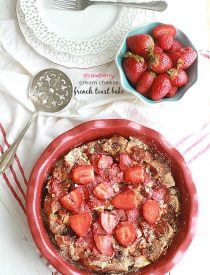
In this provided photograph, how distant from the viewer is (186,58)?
1724mm

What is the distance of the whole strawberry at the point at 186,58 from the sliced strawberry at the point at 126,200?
393mm

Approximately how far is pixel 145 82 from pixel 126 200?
1.12 ft

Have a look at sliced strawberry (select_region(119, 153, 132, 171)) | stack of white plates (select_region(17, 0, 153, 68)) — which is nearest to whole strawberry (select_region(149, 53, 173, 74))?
stack of white plates (select_region(17, 0, 153, 68))

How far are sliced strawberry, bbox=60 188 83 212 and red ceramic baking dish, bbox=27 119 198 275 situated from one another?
0.24 ft

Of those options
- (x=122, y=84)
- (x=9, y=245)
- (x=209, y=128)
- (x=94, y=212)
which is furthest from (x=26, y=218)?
→ (x=209, y=128)

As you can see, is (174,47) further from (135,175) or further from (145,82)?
(135,175)

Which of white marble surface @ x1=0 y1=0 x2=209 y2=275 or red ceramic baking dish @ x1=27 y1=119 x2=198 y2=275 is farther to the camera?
white marble surface @ x1=0 y1=0 x2=209 y2=275

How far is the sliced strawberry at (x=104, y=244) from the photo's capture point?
1.64m

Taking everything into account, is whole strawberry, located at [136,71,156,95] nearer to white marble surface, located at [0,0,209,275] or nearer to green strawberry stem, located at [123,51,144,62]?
green strawberry stem, located at [123,51,144,62]

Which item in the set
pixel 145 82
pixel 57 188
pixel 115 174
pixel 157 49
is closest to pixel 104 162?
pixel 115 174

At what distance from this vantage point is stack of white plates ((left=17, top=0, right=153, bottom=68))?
1.79m

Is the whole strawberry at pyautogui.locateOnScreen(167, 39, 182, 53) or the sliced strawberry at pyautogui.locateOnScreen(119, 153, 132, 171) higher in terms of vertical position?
the whole strawberry at pyautogui.locateOnScreen(167, 39, 182, 53)

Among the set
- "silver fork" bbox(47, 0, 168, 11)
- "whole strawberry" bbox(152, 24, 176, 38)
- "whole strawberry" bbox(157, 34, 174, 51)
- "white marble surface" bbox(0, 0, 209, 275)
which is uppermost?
"silver fork" bbox(47, 0, 168, 11)

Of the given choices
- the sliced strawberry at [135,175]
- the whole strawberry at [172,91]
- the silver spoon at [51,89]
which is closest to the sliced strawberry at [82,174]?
the sliced strawberry at [135,175]
